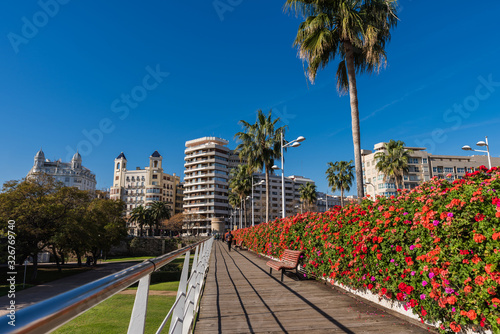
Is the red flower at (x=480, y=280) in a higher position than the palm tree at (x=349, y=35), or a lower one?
lower

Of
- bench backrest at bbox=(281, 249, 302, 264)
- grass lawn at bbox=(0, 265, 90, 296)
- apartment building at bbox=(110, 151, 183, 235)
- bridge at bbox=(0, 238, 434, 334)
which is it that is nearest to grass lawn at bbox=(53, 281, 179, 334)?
bench backrest at bbox=(281, 249, 302, 264)

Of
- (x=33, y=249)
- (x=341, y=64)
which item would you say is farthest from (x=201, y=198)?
(x=341, y=64)

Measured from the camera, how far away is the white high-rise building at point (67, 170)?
524 feet

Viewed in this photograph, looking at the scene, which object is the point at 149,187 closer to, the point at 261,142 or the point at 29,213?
the point at 29,213

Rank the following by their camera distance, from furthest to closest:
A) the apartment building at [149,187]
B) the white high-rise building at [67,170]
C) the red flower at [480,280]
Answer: the white high-rise building at [67,170] < the apartment building at [149,187] < the red flower at [480,280]

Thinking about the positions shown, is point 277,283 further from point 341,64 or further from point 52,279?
point 52,279

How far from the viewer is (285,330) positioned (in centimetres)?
472

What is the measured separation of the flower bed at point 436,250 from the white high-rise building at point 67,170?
16828 centimetres

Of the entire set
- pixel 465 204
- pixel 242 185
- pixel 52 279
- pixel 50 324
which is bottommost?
pixel 52 279

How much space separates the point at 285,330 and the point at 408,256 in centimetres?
216

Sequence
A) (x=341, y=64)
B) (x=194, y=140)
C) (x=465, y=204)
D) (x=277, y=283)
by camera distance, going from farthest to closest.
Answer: (x=194, y=140)
(x=341, y=64)
(x=277, y=283)
(x=465, y=204)

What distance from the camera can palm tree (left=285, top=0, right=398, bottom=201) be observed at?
13578 millimetres

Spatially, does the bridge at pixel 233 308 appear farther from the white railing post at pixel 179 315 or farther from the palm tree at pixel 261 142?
the palm tree at pixel 261 142

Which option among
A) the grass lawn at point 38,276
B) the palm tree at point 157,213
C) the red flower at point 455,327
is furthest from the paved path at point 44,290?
the palm tree at point 157,213
